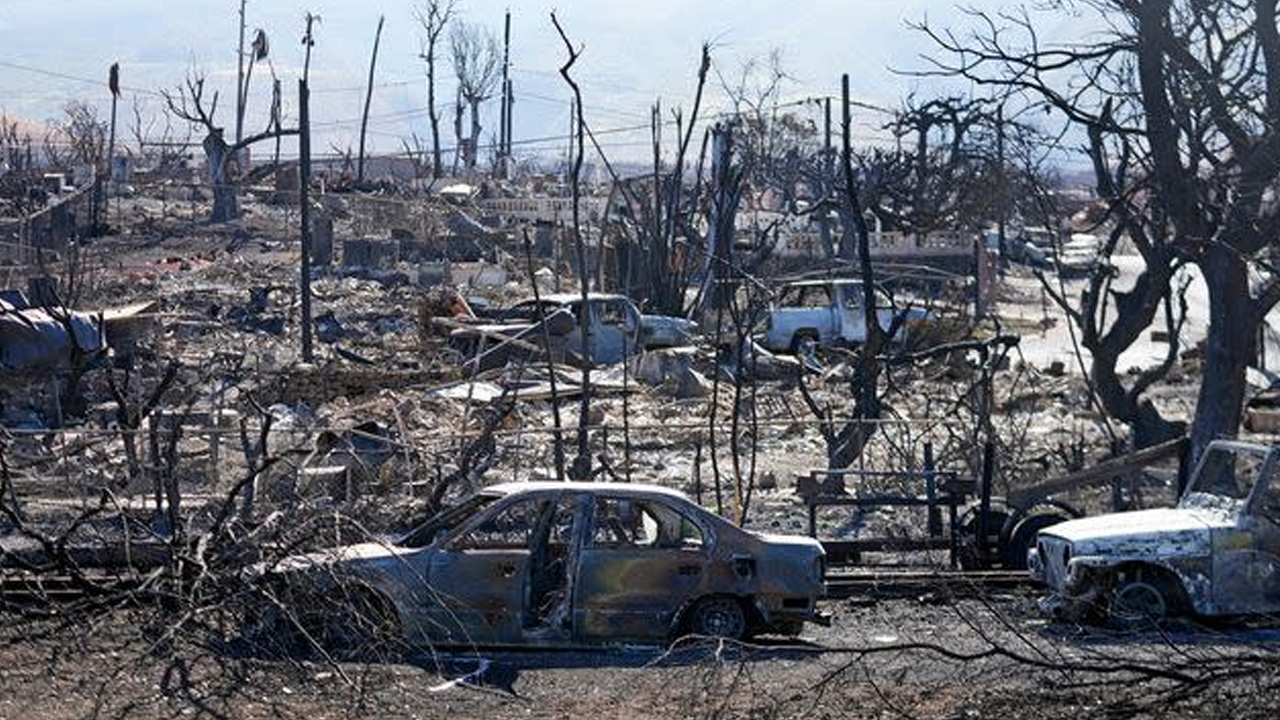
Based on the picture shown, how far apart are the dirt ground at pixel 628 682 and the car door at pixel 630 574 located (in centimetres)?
22

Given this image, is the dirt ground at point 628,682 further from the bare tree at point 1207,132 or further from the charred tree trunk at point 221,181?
the charred tree trunk at point 221,181

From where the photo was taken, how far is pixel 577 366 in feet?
112

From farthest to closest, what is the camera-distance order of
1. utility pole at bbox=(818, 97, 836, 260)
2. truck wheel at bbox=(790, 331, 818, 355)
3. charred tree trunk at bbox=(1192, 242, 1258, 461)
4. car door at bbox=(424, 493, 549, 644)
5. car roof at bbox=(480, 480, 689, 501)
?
utility pole at bbox=(818, 97, 836, 260), truck wheel at bbox=(790, 331, 818, 355), charred tree trunk at bbox=(1192, 242, 1258, 461), car roof at bbox=(480, 480, 689, 501), car door at bbox=(424, 493, 549, 644)

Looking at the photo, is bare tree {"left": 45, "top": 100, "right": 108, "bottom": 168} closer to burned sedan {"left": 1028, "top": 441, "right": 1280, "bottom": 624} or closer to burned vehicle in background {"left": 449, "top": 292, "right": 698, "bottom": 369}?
burned vehicle in background {"left": 449, "top": 292, "right": 698, "bottom": 369}

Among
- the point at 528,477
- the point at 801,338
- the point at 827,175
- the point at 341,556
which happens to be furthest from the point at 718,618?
the point at 827,175

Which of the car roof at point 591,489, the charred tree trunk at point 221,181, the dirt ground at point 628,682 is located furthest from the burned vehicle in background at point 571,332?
the charred tree trunk at point 221,181

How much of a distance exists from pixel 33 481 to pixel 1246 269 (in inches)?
484

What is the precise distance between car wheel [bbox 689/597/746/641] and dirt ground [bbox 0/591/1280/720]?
33cm

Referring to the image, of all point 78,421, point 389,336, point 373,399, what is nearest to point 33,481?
point 78,421

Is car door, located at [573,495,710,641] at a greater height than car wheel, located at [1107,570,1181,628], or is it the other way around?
car door, located at [573,495,710,641]

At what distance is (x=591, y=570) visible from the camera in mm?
14828

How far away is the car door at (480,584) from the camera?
14.5m

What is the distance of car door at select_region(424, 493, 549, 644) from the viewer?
14531mm

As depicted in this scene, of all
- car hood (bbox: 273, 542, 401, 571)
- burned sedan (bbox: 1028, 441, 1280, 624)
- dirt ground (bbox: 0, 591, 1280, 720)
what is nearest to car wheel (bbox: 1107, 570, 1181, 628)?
burned sedan (bbox: 1028, 441, 1280, 624)
